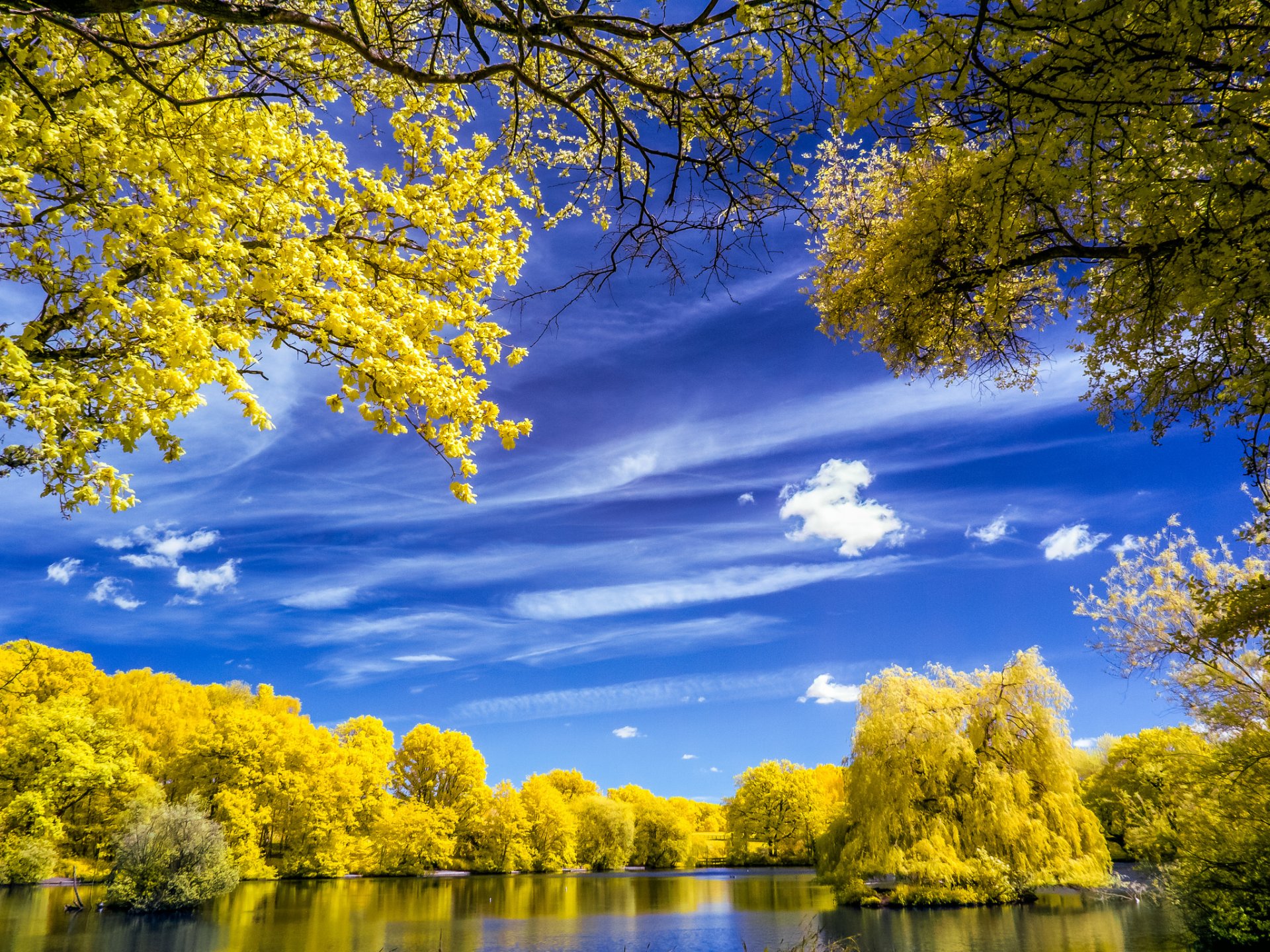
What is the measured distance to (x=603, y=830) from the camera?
177ft

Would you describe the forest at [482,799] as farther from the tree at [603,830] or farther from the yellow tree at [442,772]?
the tree at [603,830]

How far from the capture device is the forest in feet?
44.8

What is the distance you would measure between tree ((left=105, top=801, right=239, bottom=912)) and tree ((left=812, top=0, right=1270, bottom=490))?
29.4m

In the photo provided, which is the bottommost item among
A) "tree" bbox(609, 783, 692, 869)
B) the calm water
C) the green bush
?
"tree" bbox(609, 783, 692, 869)

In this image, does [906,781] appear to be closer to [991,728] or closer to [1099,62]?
[991,728]

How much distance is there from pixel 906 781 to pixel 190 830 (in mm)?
25472

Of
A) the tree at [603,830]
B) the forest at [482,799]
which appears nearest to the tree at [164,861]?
the forest at [482,799]

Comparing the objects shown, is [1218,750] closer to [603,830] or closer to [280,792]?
[280,792]

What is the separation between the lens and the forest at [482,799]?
44.8 feet

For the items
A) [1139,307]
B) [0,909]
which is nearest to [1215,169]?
[1139,307]

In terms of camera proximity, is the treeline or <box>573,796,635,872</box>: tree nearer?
the treeline

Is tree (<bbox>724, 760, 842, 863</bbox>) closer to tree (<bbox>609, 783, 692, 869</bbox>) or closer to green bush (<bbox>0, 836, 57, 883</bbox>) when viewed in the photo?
tree (<bbox>609, 783, 692, 869</bbox>)

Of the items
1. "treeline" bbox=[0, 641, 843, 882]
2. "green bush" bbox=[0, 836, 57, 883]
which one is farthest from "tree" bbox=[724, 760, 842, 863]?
"green bush" bbox=[0, 836, 57, 883]

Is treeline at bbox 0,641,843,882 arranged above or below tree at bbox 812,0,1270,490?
below
